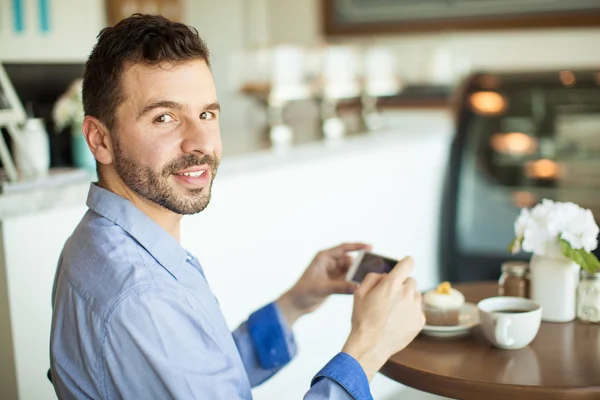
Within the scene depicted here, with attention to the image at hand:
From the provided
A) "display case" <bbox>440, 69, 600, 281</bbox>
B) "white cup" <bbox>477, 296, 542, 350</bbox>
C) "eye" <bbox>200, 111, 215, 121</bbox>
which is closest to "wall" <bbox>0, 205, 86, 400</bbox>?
"eye" <bbox>200, 111, 215, 121</bbox>

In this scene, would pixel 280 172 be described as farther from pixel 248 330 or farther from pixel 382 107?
pixel 382 107

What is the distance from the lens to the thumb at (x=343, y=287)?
173cm

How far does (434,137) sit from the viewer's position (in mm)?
3938

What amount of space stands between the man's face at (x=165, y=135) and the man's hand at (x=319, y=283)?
0.52 m

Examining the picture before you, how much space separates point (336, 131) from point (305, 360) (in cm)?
122

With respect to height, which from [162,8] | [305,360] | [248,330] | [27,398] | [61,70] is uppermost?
[162,8]

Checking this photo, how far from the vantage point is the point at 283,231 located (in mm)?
2881

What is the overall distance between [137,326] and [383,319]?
45 cm

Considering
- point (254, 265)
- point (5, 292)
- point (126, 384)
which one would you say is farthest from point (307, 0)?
point (126, 384)

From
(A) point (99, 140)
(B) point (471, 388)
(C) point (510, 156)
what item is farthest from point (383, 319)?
(C) point (510, 156)

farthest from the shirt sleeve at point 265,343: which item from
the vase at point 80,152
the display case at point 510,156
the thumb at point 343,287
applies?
the display case at point 510,156

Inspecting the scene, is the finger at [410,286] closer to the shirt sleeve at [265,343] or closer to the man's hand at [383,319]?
the man's hand at [383,319]

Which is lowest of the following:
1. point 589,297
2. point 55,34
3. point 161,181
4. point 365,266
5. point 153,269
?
point 589,297

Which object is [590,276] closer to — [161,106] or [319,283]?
[319,283]
